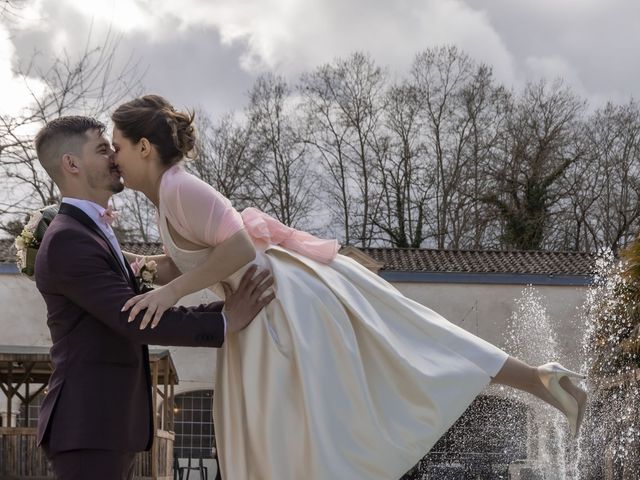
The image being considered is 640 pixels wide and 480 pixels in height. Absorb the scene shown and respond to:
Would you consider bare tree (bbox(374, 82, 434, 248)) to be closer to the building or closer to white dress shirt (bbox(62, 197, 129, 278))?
A: the building

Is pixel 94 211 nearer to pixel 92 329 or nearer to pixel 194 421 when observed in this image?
pixel 92 329

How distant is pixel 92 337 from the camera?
9.99 feet

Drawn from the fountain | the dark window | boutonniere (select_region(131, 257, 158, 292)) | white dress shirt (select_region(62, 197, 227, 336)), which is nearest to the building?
the dark window

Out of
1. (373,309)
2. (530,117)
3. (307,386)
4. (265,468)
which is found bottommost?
(265,468)

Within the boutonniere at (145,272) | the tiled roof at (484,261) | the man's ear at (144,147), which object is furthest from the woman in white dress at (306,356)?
the tiled roof at (484,261)

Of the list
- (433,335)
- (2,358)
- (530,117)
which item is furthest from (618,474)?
(530,117)

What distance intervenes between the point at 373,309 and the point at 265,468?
58 cm

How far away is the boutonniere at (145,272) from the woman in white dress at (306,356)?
0.79 feet

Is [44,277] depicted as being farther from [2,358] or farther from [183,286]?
[2,358]

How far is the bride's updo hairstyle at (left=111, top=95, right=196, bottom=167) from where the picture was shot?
10.7ft

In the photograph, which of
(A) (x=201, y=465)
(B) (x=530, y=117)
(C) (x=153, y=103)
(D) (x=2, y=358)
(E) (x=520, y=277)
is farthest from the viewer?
(B) (x=530, y=117)

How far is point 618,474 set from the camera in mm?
16000

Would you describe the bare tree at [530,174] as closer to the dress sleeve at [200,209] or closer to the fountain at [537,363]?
the fountain at [537,363]

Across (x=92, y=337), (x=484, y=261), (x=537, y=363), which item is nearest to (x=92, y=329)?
(x=92, y=337)
